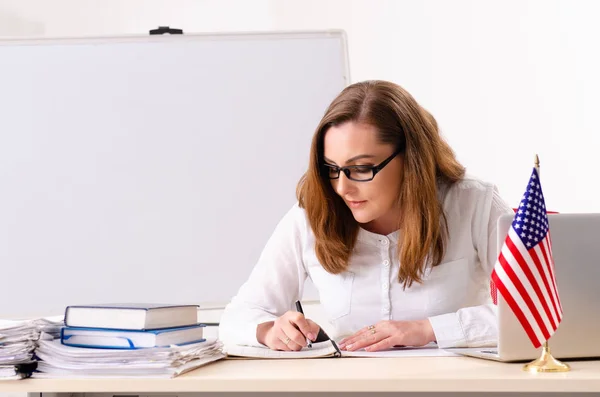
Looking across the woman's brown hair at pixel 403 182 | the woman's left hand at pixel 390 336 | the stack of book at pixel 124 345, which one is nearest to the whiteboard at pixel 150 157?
the woman's brown hair at pixel 403 182

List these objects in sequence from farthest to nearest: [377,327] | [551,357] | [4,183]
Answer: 1. [4,183]
2. [377,327]
3. [551,357]

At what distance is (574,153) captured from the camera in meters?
3.17

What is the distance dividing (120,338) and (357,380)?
430 mm

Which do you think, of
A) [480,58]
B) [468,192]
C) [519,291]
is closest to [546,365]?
[519,291]

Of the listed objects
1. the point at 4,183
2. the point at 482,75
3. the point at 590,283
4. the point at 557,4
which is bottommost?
the point at 590,283

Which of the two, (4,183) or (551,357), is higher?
(4,183)

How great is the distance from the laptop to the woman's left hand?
318 mm

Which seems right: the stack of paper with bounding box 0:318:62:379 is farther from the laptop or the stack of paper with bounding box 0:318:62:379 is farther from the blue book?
the laptop

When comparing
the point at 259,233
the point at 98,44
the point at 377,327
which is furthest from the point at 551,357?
the point at 98,44

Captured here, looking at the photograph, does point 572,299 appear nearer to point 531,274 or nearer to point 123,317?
point 531,274

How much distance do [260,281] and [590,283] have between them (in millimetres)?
905

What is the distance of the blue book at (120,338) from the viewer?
1271 millimetres

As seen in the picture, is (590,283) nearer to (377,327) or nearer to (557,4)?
(377,327)

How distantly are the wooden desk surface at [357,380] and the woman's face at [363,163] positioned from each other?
1.75ft
